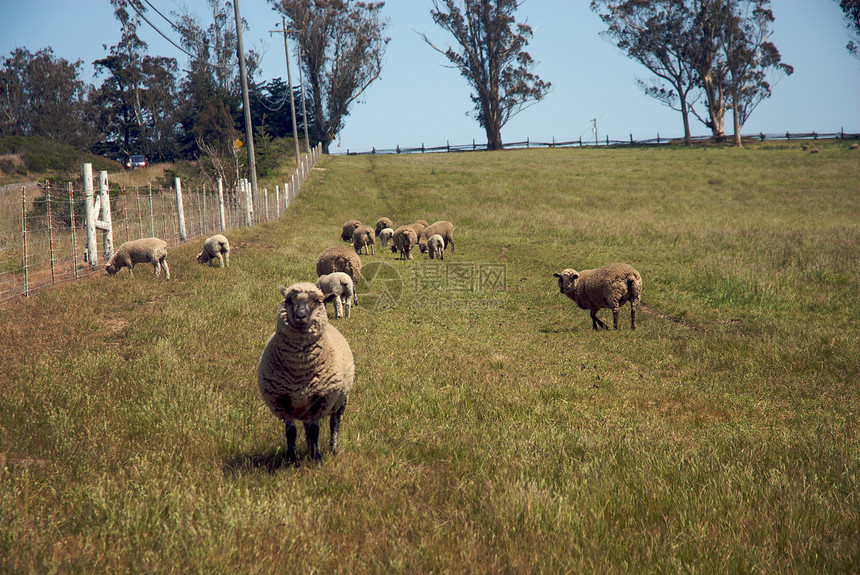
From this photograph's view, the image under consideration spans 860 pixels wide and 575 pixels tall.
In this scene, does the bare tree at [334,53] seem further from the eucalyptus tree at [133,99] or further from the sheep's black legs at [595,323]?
the sheep's black legs at [595,323]

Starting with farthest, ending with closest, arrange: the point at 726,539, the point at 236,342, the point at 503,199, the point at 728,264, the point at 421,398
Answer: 1. the point at 503,199
2. the point at 728,264
3. the point at 236,342
4. the point at 421,398
5. the point at 726,539

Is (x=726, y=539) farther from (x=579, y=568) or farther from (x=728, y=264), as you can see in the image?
(x=728, y=264)

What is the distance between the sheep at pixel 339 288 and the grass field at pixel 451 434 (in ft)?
1.60

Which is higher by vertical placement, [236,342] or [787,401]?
[236,342]

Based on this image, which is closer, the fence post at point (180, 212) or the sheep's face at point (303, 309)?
the sheep's face at point (303, 309)

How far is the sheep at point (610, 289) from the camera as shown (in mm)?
10109

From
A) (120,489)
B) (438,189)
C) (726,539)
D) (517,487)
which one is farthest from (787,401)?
(438,189)

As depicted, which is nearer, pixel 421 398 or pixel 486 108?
pixel 421 398

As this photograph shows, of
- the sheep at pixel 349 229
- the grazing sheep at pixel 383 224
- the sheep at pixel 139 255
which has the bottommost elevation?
the sheep at pixel 139 255

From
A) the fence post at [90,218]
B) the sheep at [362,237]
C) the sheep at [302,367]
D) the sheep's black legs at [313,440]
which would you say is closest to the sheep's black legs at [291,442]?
the sheep at [302,367]

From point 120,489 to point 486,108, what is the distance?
226ft

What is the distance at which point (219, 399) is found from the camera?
17.7ft

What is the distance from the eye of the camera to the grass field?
10.6ft

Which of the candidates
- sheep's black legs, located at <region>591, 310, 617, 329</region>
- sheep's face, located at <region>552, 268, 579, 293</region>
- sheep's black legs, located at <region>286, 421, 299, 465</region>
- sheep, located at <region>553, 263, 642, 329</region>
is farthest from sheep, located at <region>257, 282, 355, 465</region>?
sheep's face, located at <region>552, 268, 579, 293</region>
